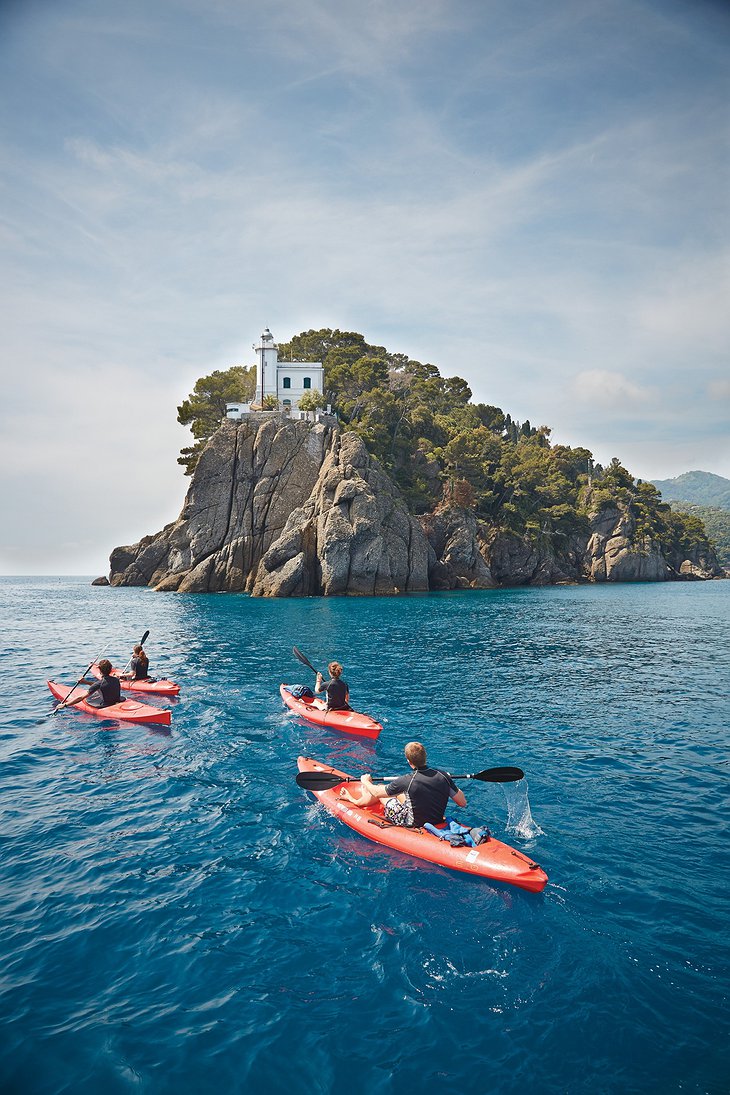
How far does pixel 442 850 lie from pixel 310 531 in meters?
48.2

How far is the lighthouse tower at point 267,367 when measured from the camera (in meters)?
70.9

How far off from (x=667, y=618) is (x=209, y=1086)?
140ft

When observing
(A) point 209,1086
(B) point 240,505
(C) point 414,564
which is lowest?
(A) point 209,1086

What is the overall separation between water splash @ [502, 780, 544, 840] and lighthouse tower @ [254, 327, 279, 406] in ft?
215

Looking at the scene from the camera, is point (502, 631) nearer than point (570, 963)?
No

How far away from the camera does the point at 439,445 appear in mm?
76938

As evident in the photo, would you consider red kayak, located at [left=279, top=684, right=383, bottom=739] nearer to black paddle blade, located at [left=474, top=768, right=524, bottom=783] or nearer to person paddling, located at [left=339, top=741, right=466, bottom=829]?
black paddle blade, located at [left=474, top=768, right=524, bottom=783]

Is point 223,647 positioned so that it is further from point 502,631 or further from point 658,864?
point 658,864

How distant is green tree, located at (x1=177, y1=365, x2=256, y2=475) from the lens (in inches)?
2857

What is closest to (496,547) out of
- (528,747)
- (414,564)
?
(414,564)

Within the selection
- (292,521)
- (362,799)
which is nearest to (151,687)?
(362,799)

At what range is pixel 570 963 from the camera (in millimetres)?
6770

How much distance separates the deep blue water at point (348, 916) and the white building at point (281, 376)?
58816 millimetres

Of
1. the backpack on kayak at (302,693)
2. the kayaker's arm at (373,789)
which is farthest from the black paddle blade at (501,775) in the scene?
the backpack on kayak at (302,693)
